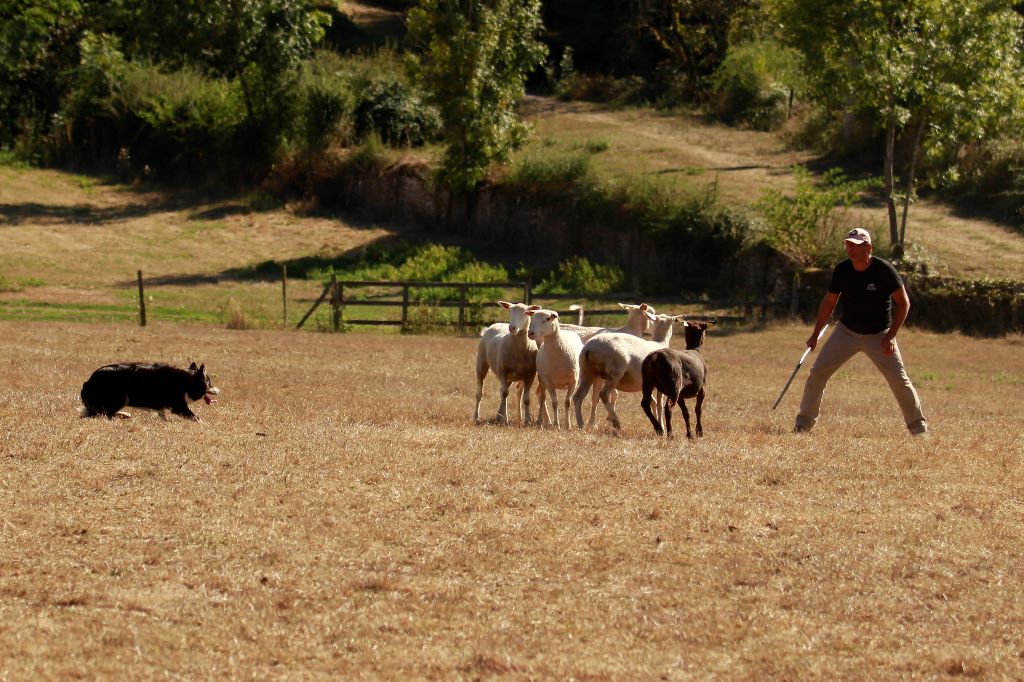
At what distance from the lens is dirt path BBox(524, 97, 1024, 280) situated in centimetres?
4066

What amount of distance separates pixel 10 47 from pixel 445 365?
3842cm

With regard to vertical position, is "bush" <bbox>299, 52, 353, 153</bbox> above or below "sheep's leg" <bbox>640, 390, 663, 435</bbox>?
above

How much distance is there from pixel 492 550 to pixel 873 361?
7095mm

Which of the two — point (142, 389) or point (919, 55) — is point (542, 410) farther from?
point (919, 55)

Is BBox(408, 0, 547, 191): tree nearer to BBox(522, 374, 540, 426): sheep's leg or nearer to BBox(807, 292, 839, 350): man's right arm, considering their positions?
BBox(522, 374, 540, 426): sheep's leg

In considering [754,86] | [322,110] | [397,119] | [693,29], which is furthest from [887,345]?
[693,29]

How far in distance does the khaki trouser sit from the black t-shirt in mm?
130

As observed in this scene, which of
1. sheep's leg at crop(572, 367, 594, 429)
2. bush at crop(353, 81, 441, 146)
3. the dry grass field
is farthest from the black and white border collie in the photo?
bush at crop(353, 81, 441, 146)

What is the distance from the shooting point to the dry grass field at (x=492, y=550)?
27.5ft

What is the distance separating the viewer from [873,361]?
51.4 ft

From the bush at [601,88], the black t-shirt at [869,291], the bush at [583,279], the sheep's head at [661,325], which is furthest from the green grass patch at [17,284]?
the bush at [601,88]

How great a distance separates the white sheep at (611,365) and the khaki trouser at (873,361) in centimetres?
213

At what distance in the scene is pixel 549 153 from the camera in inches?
1978

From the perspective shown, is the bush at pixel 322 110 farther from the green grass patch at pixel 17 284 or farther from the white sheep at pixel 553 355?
the white sheep at pixel 553 355
